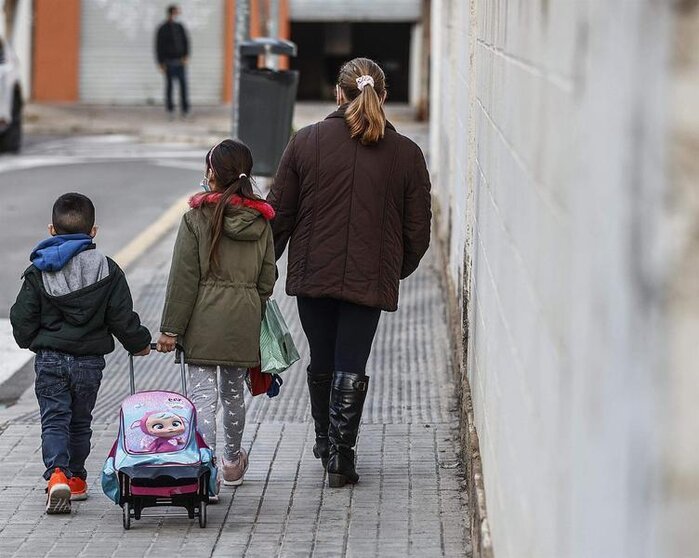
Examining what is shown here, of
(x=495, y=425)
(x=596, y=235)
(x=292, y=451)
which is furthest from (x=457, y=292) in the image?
(x=596, y=235)

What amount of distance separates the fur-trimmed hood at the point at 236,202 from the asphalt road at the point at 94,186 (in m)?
4.50

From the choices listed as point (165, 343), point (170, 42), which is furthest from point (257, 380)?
point (170, 42)

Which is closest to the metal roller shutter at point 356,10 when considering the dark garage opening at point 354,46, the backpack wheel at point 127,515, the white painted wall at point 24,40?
the dark garage opening at point 354,46

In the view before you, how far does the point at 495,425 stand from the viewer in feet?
14.7

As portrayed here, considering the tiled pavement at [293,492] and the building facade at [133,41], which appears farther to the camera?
the building facade at [133,41]

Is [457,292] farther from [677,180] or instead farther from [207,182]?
[677,180]

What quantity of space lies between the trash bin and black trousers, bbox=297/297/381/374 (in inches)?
310

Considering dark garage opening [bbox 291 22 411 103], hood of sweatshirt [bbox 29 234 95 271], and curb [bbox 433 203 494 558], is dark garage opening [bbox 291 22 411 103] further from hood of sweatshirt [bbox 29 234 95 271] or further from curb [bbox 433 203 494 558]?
hood of sweatshirt [bbox 29 234 95 271]

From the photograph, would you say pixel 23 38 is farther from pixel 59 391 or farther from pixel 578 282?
pixel 578 282

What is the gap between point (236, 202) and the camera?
581 cm

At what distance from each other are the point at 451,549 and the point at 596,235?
3002mm

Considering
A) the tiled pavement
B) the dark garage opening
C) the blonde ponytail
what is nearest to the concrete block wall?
the tiled pavement

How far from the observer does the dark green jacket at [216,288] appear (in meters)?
5.76

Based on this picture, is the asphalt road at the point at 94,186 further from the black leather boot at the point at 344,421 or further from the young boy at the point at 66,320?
the black leather boot at the point at 344,421
